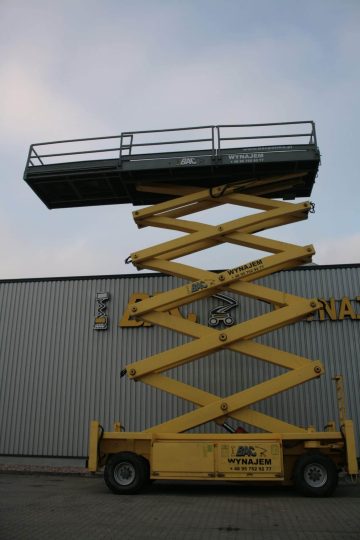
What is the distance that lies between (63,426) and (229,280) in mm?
8313

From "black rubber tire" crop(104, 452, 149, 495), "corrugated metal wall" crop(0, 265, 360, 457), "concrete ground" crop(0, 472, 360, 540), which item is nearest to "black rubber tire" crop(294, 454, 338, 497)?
"concrete ground" crop(0, 472, 360, 540)

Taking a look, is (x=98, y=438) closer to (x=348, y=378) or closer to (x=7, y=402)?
(x=7, y=402)

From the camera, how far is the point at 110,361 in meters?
16.2

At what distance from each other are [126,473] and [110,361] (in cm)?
586

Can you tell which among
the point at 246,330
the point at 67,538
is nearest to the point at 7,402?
the point at 246,330

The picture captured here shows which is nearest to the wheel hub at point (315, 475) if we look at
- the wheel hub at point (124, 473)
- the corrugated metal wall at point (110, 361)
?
the wheel hub at point (124, 473)

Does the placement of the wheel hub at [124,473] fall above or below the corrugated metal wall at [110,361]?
below

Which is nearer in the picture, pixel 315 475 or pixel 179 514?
pixel 179 514

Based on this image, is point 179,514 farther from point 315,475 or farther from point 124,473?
point 315,475

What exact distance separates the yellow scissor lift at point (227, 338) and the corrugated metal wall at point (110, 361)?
3382mm

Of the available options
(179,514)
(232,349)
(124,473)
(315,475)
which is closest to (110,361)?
(124,473)

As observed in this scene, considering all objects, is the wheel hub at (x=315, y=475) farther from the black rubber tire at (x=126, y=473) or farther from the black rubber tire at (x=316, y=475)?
the black rubber tire at (x=126, y=473)

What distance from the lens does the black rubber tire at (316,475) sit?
984 centimetres

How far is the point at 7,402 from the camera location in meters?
16.6
